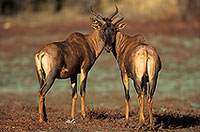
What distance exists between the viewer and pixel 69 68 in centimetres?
988

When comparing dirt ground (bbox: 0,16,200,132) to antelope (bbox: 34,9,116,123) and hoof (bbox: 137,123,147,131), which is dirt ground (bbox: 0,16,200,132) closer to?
hoof (bbox: 137,123,147,131)

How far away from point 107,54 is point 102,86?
653 cm

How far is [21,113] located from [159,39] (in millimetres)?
20388

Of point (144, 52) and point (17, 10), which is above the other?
point (17, 10)

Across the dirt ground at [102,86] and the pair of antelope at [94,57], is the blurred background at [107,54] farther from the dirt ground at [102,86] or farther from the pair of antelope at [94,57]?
the pair of antelope at [94,57]

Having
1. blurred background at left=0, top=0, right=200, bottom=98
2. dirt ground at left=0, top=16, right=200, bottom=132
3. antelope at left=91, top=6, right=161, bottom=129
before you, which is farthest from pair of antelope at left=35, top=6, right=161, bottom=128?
blurred background at left=0, top=0, right=200, bottom=98

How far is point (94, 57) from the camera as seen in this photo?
35.8 feet

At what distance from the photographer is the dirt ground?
33.2 ft

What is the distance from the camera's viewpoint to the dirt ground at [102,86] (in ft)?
33.2

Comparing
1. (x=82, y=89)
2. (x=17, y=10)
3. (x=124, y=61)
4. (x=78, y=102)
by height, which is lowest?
(x=78, y=102)

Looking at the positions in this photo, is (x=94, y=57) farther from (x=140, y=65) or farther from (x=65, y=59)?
(x=140, y=65)

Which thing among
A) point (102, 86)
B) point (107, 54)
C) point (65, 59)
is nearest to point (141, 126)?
point (65, 59)

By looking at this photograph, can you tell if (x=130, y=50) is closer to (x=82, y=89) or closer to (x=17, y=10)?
(x=82, y=89)

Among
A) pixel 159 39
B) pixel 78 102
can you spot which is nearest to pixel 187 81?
pixel 78 102
